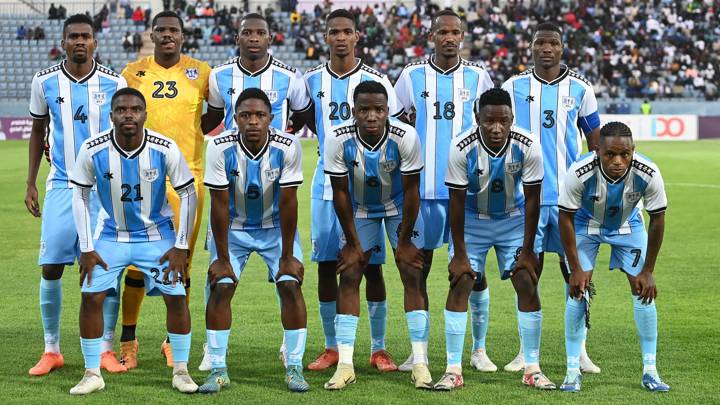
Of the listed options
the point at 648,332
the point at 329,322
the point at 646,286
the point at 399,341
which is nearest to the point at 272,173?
the point at 329,322

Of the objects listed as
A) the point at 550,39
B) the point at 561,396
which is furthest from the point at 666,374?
the point at 550,39

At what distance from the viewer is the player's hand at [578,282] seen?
22.1 feet

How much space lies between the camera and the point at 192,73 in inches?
308

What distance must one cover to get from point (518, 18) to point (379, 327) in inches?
1495

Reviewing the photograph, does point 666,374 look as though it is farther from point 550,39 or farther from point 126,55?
point 126,55

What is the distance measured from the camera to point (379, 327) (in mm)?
7551

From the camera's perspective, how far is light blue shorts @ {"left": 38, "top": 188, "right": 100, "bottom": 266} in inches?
287

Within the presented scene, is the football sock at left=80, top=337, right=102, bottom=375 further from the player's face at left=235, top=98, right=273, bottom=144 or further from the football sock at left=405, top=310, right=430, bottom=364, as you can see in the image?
the football sock at left=405, top=310, right=430, bottom=364

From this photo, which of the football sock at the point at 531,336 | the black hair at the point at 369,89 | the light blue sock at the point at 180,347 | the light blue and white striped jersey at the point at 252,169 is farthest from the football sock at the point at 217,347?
the football sock at the point at 531,336

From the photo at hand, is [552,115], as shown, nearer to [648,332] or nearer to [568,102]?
[568,102]

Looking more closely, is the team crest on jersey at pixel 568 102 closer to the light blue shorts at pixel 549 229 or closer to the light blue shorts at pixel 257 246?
the light blue shorts at pixel 549 229

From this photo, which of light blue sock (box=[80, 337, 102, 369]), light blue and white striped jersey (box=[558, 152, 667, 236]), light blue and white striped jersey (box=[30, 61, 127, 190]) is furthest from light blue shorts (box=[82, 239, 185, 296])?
light blue and white striped jersey (box=[558, 152, 667, 236])

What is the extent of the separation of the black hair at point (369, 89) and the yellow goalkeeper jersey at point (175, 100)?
1444 mm

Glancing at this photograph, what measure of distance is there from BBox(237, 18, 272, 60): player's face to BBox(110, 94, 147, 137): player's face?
1.15 meters
